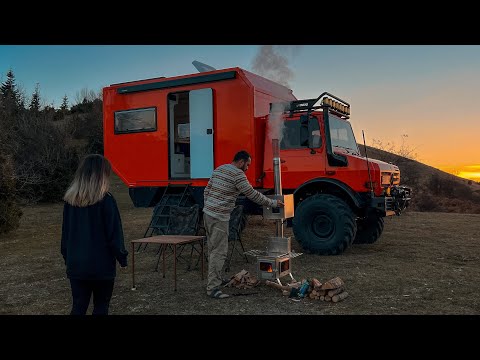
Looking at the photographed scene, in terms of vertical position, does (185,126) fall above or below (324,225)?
above

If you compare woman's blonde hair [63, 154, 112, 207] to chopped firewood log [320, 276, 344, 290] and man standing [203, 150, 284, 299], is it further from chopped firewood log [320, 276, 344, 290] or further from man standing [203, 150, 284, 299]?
chopped firewood log [320, 276, 344, 290]

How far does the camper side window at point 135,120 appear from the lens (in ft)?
30.5

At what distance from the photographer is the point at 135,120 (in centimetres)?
950

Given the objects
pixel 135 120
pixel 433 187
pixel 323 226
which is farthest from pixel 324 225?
pixel 433 187

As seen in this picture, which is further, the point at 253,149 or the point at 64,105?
the point at 64,105

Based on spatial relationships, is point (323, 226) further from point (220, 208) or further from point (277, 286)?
point (220, 208)

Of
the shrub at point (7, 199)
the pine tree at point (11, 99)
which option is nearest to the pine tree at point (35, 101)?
the pine tree at point (11, 99)

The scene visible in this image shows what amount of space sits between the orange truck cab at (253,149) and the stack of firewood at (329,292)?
2.36 metres

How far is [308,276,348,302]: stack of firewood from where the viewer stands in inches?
204

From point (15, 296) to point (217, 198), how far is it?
2.99m

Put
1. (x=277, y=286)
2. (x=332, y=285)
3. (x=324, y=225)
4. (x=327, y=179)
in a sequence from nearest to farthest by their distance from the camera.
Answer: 1. (x=332, y=285)
2. (x=277, y=286)
3. (x=324, y=225)
4. (x=327, y=179)

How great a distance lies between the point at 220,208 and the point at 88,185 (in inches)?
90.6
